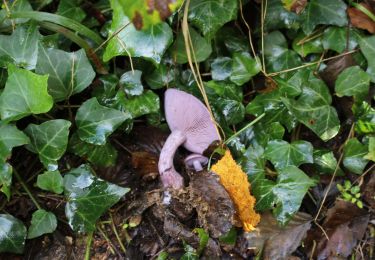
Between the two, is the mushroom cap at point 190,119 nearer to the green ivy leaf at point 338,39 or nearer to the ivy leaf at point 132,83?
the ivy leaf at point 132,83

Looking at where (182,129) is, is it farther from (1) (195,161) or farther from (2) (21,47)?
(2) (21,47)

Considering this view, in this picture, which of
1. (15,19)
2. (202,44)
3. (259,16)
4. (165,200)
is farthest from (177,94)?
(15,19)

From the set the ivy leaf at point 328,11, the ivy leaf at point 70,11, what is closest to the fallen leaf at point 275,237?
the ivy leaf at point 328,11

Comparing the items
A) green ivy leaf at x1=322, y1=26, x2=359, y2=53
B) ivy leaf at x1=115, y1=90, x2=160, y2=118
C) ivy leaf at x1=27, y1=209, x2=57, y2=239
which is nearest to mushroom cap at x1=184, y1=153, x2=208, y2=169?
ivy leaf at x1=115, y1=90, x2=160, y2=118

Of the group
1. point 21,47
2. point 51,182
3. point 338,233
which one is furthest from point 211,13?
point 338,233

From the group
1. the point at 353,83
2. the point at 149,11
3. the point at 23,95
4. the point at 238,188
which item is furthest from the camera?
the point at 353,83
